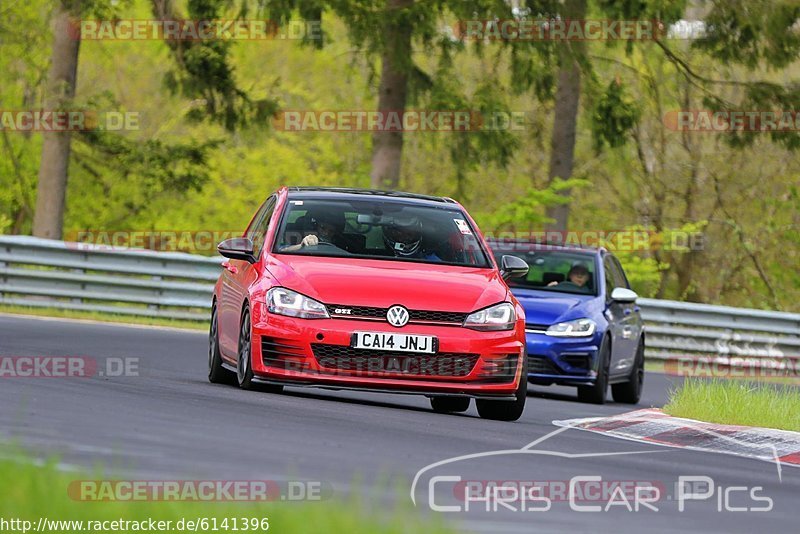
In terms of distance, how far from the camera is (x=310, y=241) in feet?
43.2

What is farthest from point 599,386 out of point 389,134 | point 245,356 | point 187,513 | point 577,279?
point 389,134

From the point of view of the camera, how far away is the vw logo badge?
11969 millimetres

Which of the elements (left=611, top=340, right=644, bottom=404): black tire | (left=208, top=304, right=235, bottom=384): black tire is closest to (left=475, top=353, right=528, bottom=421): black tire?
(left=208, top=304, right=235, bottom=384): black tire

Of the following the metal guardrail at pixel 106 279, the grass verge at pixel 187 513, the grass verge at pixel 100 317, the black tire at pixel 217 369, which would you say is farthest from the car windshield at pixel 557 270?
the grass verge at pixel 187 513

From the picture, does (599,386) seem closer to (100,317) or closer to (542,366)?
(542,366)

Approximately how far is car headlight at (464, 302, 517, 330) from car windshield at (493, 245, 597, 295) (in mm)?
5805

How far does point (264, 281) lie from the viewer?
1248cm

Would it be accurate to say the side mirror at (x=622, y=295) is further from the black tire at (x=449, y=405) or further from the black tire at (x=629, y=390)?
the black tire at (x=449, y=405)

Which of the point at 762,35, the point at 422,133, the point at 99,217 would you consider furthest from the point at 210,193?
the point at 762,35

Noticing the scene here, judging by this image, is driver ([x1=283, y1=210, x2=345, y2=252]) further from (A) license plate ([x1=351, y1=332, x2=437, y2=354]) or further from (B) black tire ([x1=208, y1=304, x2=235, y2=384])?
(B) black tire ([x1=208, y1=304, x2=235, y2=384])

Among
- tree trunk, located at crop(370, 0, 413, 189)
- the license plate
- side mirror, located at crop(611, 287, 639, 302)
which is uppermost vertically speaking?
tree trunk, located at crop(370, 0, 413, 189)

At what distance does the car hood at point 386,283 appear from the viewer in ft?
39.6

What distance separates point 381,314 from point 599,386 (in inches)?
242

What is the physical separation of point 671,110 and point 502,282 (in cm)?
3076
